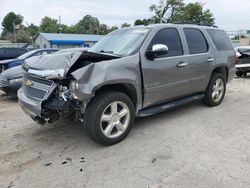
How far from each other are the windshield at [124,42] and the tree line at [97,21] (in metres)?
0.76

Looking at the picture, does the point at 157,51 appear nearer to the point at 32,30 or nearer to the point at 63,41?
the point at 63,41

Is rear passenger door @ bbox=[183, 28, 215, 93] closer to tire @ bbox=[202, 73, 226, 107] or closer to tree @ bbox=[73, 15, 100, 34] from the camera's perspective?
tire @ bbox=[202, 73, 226, 107]

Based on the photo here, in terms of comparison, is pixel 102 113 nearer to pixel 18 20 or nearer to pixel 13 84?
pixel 13 84

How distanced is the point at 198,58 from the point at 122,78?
213 cm

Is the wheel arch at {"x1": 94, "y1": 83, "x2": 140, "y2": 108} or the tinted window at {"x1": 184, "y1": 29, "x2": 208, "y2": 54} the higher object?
the tinted window at {"x1": 184, "y1": 29, "x2": 208, "y2": 54}

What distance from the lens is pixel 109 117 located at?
4.10m

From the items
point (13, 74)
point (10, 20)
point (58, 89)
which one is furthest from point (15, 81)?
point (10, 20)

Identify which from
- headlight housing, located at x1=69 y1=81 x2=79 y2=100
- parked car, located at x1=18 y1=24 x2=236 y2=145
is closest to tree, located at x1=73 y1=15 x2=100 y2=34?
parked car, located at x1=18 y1=24 x2=236 y2=145

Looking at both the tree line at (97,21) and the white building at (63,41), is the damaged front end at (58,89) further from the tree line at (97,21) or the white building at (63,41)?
the white building at (63,41)

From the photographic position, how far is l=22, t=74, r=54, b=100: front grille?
4.02 m

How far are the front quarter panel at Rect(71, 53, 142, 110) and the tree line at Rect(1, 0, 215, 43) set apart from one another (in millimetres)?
1772

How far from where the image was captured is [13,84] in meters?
7.55

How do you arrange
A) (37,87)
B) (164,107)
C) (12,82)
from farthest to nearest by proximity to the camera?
(12,82)
(164,107)
(37,87)

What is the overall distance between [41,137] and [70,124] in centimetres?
71
